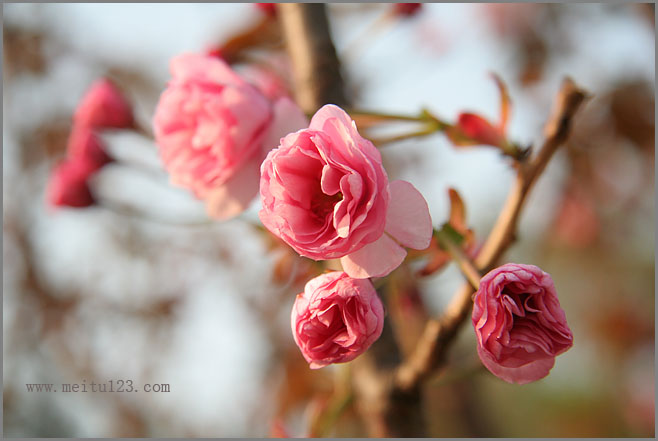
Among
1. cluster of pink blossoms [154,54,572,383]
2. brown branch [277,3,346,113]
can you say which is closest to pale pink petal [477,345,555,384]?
cluster of pink blossoms [154,54,572,383]

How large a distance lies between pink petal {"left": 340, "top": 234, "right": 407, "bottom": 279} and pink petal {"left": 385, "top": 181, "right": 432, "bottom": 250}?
0.01m

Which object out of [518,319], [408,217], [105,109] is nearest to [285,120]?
[408,217]

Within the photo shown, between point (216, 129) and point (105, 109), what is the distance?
402mm

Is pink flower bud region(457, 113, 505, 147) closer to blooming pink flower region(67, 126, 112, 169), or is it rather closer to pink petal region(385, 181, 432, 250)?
pink petal region(385, 181, 432, 250)

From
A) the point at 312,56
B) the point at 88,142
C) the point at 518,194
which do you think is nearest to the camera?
the point at 518,194

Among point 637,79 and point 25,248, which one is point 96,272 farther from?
point 637,79

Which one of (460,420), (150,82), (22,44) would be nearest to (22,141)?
(22,44)

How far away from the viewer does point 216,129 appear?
0.57m

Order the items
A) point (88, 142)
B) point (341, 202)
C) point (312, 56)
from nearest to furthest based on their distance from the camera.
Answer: point (341, 202), point (312, 56), point (88, 142)

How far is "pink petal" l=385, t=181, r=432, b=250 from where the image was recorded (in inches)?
16.3

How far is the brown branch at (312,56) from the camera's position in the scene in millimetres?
761

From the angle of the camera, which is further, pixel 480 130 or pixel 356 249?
pixel 480 130

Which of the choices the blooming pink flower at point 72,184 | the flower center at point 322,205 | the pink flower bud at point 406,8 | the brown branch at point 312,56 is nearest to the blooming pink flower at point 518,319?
the flower center at point 322,205

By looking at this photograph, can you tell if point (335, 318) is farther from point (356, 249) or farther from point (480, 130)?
point (480, 130)
